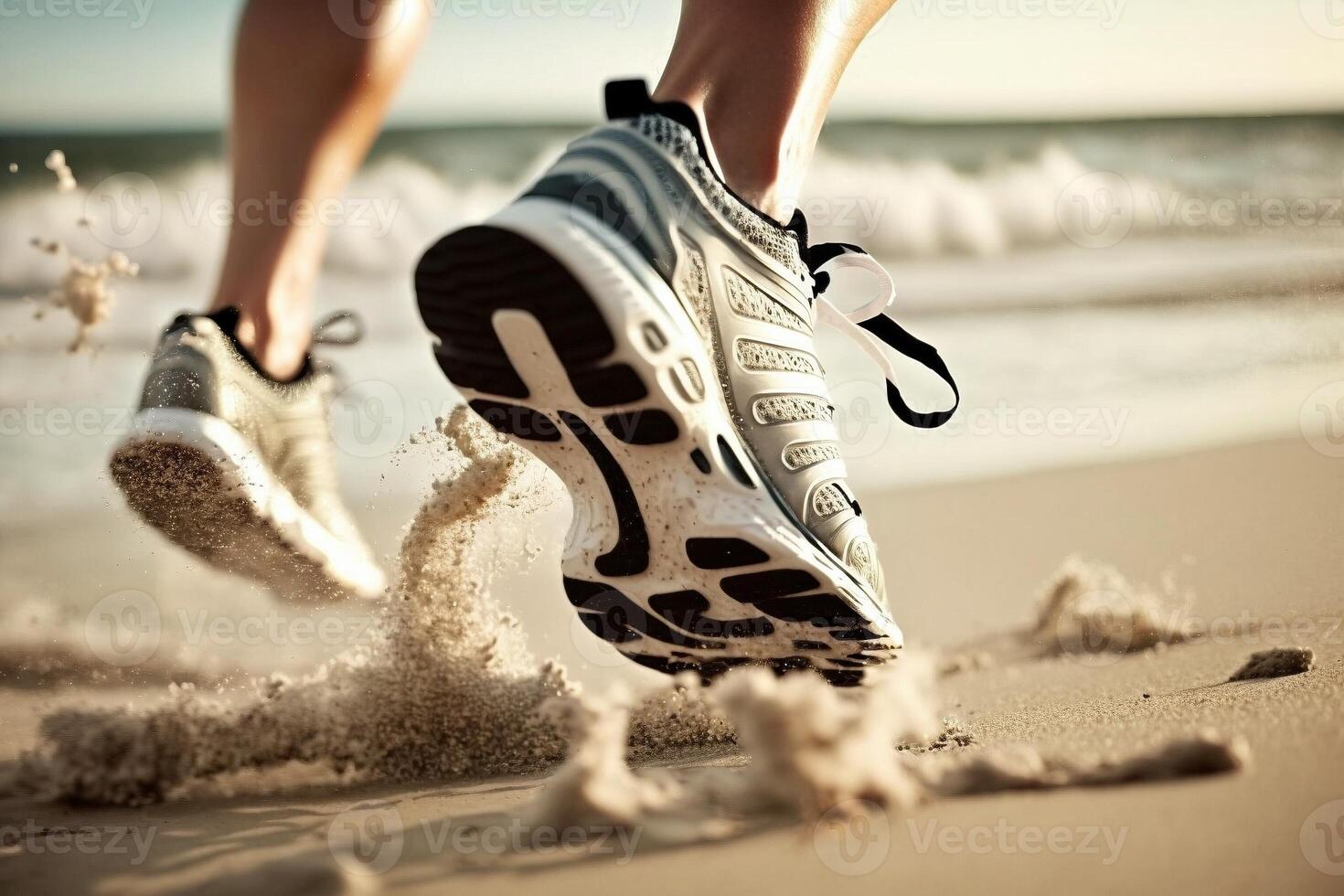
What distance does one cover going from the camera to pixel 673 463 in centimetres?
122

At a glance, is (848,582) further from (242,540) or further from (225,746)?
(242,540)

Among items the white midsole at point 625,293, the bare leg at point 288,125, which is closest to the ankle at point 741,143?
the white midsole at point 625,293

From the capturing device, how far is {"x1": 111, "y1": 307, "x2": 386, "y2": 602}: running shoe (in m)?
1.56

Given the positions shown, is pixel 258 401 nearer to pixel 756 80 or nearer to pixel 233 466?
pixel 233 466

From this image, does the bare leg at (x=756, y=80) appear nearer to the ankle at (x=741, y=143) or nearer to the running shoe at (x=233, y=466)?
the ankle at (x=741, y=143)

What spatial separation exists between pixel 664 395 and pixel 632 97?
40 centimetres

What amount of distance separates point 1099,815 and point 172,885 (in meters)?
0.80

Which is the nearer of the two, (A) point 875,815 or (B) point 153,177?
(A) point 875,815

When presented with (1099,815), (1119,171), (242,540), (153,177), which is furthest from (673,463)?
(1119,171)

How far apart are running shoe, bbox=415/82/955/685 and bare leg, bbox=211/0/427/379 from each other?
0.75 metres

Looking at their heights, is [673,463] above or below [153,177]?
below

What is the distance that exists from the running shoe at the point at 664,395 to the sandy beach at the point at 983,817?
0.20 m

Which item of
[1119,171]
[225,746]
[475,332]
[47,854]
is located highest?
[1119,171]

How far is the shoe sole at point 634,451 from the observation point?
1127 millimetres
